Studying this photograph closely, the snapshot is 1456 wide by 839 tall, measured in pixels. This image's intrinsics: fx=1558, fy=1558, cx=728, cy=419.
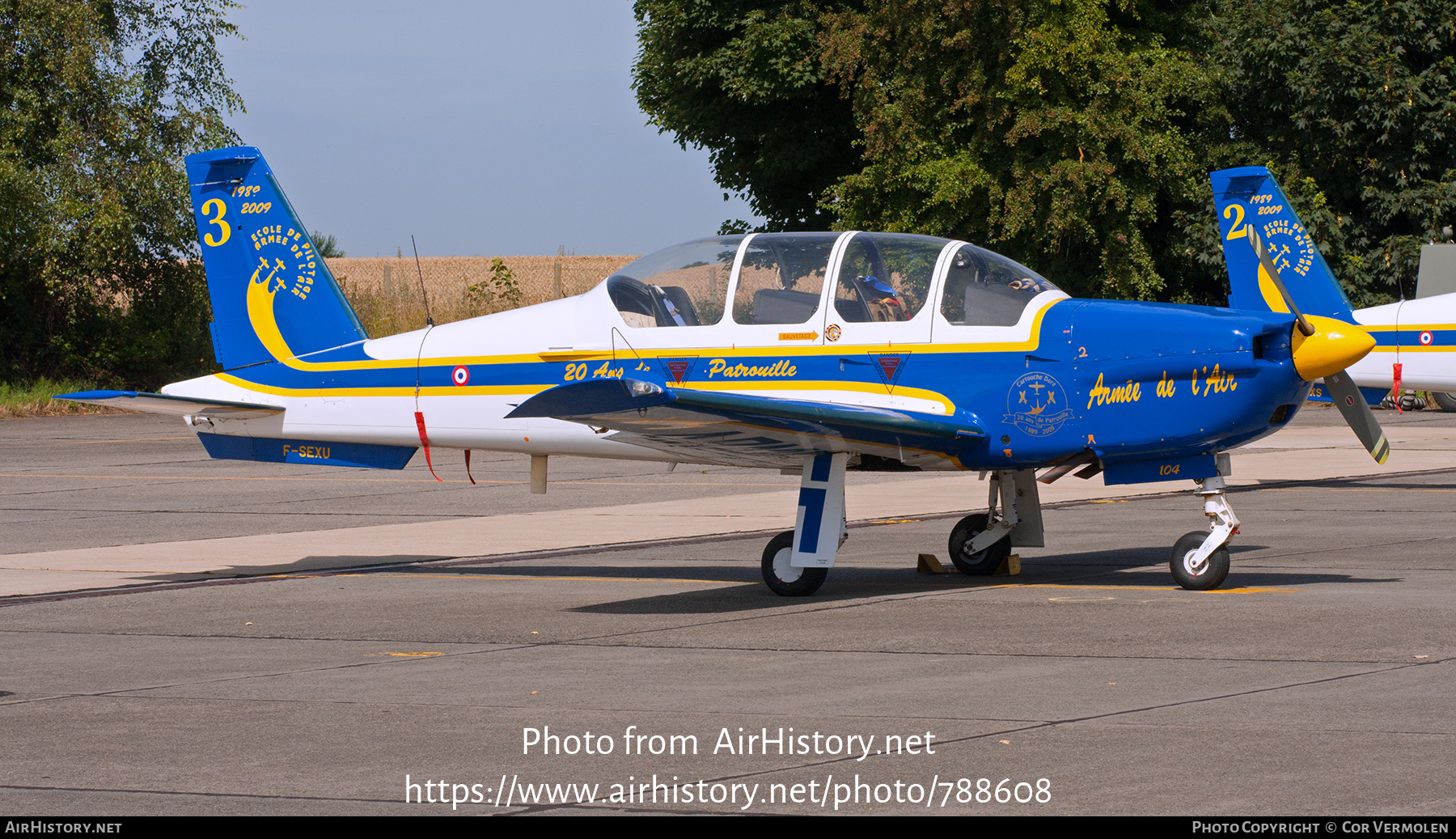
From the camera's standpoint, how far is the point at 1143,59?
35500 mm

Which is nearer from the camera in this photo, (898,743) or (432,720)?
(898,743)

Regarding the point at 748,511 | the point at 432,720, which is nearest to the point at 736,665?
the point at 432,720

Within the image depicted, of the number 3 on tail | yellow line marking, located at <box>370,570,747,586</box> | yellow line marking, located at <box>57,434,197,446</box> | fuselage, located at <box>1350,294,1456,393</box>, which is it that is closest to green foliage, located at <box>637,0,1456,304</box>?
fuselage, located at <box>1350,294,1456,393</box>

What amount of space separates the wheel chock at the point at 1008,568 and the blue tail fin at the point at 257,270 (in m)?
5.20

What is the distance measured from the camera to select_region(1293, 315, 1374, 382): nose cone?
945cm

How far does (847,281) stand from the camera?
404 inches

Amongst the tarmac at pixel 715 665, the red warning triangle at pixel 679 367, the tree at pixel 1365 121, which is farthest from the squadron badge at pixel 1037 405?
the tree at pixel 1365 121

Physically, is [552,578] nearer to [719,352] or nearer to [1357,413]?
[719,352]

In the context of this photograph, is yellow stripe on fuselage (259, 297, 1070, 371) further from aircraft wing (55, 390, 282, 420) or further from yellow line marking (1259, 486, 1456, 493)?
yellow line marking (1259, 486, 1456, 493)

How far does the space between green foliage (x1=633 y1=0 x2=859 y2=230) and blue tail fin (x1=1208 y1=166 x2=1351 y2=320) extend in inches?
864

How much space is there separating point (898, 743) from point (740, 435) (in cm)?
388

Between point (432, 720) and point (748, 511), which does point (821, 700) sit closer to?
point (432, 720)

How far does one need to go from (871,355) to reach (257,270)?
5113 mm

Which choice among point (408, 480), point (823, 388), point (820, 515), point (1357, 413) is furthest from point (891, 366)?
point (408, 480)
